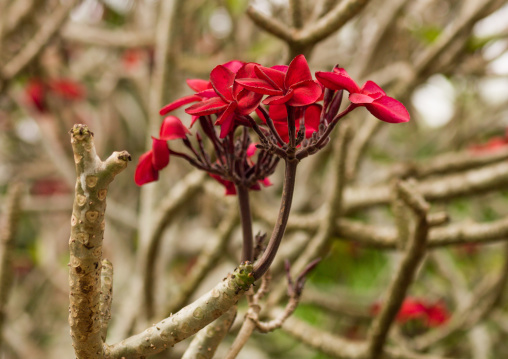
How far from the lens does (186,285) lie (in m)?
1.47

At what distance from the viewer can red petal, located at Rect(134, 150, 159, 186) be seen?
0.65 meters

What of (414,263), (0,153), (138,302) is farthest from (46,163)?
(414,263)

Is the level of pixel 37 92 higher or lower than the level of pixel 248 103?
higher

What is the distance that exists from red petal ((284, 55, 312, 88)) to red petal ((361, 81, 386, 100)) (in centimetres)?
7

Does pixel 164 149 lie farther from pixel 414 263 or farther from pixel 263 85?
pixel 414 263

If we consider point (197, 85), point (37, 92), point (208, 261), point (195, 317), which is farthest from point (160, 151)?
point (37, 92)

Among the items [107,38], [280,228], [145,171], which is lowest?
[280,228]

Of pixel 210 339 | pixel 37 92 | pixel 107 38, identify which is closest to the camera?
pixel 210 339

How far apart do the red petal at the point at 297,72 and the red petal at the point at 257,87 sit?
3 centimetres

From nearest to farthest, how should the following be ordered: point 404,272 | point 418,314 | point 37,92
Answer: point 404,272
point 418,314
point 37,92

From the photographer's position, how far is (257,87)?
501mm

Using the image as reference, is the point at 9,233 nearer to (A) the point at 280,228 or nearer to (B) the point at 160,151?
(B) the point at 160,151

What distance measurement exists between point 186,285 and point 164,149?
3.00 ft

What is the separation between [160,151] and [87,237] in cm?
15
